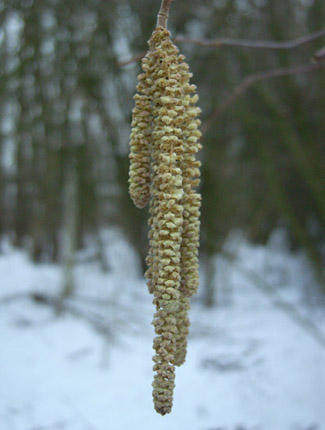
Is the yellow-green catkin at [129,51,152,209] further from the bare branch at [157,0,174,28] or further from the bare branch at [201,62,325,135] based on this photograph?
the bare branch at [201,62,325,135]

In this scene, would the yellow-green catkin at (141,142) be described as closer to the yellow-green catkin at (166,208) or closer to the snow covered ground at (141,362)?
the yellow-green catkin at (166,208)

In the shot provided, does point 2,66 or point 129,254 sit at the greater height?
point 2,66

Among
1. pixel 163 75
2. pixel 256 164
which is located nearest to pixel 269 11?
pixel 256 164

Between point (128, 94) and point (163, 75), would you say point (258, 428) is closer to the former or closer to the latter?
point (163, 75)

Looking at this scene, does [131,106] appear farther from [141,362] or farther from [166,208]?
[166,208]

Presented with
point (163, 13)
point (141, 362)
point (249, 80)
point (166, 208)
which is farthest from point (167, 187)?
point (141, 362)

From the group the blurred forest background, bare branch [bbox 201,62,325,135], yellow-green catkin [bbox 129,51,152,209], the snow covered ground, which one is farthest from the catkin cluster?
the snow covered ground
